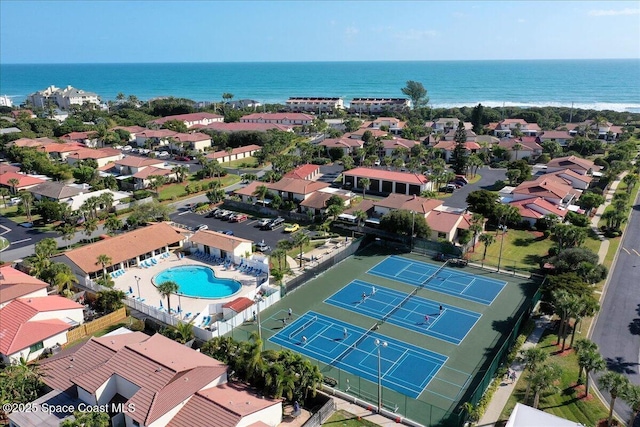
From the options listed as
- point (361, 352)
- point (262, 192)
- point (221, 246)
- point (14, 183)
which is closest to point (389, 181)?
point (262, 192)

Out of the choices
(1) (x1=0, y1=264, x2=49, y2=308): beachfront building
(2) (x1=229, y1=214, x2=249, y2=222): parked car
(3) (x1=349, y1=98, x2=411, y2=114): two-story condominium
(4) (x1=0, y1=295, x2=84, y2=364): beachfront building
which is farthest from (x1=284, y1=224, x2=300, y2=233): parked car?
(3) (x1=349, y1=98, x2=411, y2=114): two-story condominium

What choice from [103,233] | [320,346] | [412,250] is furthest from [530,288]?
[103,233]

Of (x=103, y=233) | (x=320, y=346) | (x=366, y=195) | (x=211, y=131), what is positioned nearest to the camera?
(x=320, y=346)

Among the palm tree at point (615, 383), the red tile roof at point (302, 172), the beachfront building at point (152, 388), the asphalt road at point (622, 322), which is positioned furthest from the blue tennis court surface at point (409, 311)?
the red tile roof at point (302, 172)

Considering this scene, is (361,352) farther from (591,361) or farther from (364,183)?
(364,183)

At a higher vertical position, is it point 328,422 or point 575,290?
point 575,290

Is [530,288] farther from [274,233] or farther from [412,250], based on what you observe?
[274,233]
